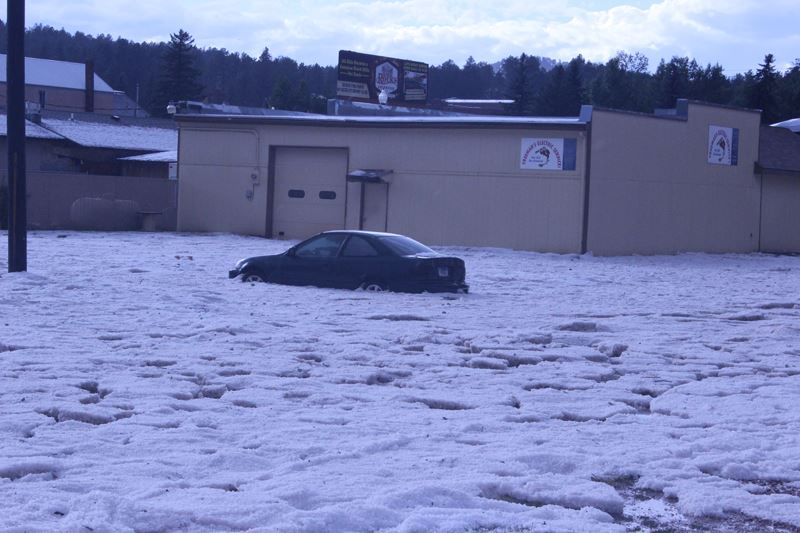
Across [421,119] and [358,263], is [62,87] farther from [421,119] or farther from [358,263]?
[358,263]

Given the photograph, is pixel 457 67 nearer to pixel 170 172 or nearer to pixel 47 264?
pixel 170 172

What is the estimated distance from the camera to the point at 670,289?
→ 901 inches

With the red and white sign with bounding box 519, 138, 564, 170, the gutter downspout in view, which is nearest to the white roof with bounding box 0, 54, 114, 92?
the red and white sign with bounding box 519, 138, 564, 170

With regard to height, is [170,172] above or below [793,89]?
below

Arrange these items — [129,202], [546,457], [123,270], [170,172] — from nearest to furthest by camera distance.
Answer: [546,457] < [123,270] < [129,202] < [170,172]

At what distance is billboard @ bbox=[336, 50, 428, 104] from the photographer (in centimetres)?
5272

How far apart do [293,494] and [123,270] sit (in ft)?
51.7

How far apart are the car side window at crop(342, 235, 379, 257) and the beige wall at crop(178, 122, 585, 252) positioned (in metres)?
14.6

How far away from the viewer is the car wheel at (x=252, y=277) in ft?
66.6

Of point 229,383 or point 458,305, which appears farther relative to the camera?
point 458,305

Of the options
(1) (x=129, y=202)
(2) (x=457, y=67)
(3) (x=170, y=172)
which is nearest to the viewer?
(1) (x=129, y=202)

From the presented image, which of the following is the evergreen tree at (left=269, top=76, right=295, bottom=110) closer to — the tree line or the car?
the tree line

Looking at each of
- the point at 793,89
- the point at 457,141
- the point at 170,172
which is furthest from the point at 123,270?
the point at 793,89

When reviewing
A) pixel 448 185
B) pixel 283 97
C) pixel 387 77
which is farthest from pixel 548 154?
pixel 283 97
